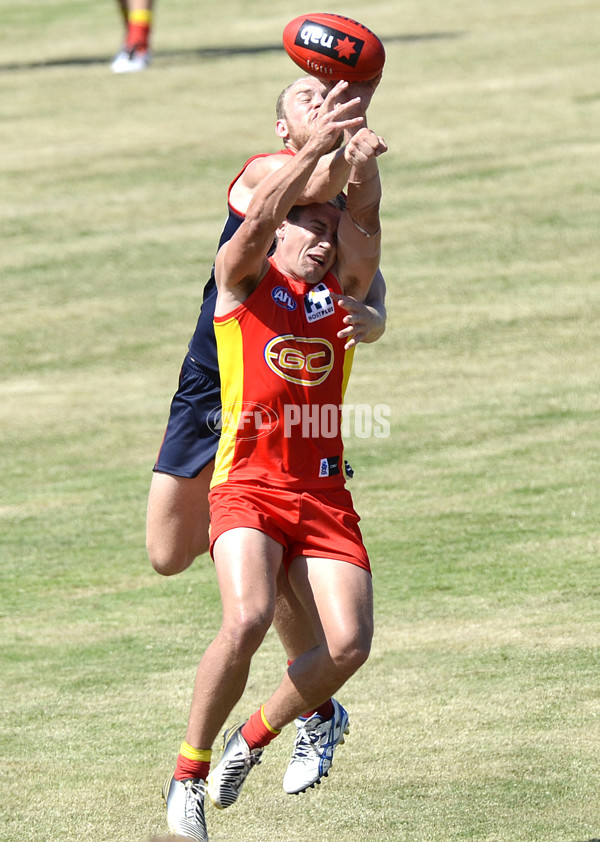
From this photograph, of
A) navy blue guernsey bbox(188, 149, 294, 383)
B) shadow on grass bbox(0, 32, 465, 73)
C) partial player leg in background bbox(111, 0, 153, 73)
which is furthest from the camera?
shadow on grass bbox(0, 32, 465, 73)

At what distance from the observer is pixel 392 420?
10.8 meters

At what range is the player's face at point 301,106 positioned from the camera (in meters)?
5.37

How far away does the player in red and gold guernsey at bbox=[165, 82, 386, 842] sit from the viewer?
16.4ft

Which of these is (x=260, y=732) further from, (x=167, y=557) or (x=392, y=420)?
(x=392, y=420)

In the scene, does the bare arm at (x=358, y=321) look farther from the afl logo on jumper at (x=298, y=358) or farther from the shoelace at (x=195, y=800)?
the shoelace at (x=195, y=800)

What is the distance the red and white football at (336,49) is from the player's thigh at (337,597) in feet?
5.79

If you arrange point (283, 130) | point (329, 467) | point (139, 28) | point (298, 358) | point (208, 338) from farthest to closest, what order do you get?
point (139, 28) < point (208, 338) < point (283, 130) < point (329, 467) < point (298, 358)

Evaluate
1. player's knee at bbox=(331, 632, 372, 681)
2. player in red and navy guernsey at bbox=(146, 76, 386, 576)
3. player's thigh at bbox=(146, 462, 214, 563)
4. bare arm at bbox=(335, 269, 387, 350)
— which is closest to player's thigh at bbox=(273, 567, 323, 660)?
player in red and navy guernsey at bbox=(146, 76, 386, 576)

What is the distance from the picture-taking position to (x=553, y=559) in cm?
816

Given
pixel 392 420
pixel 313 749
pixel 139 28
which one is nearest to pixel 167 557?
pixel 313 749

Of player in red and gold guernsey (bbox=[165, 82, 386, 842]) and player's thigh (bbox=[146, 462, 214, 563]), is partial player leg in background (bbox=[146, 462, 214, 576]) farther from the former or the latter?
player in red and gold guernsey (bbox=[165, 82, 386, 842])

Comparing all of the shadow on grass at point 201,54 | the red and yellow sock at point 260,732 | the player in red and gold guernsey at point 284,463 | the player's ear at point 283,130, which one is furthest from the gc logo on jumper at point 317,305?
the shadow on grass at point 201,54

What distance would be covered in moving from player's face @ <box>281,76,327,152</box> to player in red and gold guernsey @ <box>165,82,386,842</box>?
0.90ft

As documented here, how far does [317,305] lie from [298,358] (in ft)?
0.70
